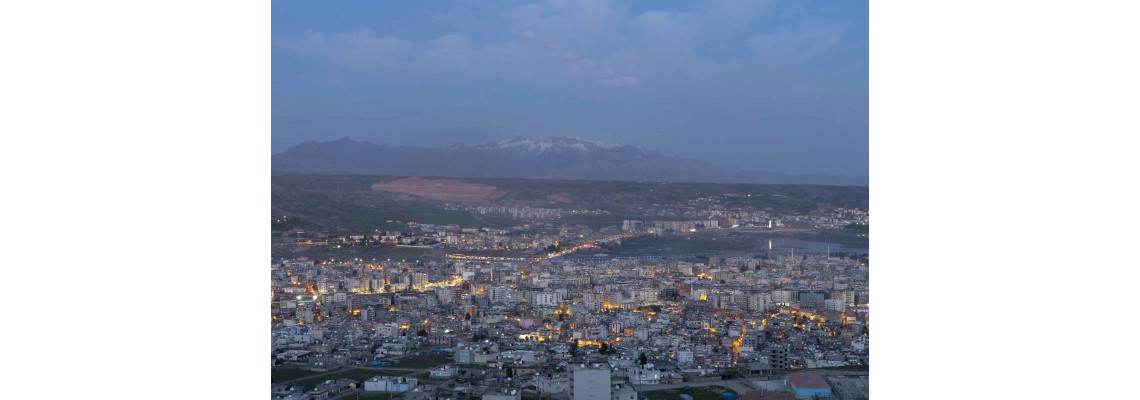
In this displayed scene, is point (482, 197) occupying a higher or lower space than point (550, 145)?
lower

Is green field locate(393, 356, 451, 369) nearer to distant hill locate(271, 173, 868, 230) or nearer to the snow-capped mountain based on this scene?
the snow-capped mountain

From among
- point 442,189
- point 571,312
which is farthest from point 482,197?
point 571,312

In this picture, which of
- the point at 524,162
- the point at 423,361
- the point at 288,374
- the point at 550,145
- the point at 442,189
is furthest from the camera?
the point at 442,189

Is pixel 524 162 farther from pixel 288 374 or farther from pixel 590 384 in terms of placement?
pixel 590 384

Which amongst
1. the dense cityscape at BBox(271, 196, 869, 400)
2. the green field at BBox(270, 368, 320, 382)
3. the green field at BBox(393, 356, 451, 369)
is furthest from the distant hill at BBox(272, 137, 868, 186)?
the green field at BBox(270, 368, 320, 382)

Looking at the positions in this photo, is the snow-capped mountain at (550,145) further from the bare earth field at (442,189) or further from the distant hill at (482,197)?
the bare earth field at (442,189)
